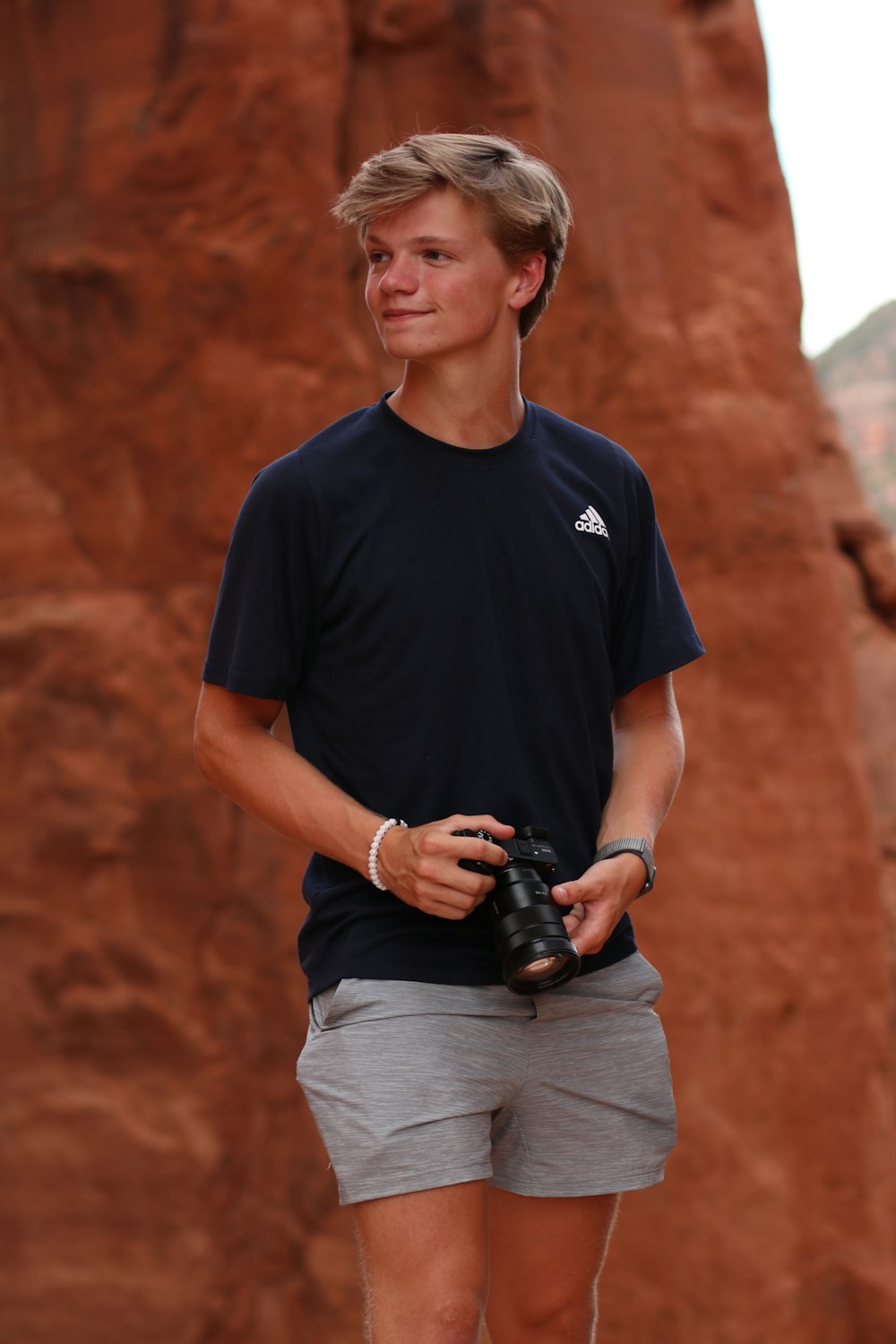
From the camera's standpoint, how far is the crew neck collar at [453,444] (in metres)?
2.19

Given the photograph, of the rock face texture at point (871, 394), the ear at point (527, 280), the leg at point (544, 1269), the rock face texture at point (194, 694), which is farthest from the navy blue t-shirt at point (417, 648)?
the rock face texture at point (871, 394)

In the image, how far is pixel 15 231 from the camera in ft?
16.5

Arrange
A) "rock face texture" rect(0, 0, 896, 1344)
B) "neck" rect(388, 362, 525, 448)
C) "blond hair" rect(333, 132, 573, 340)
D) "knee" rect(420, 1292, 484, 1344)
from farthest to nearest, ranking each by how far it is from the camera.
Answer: "rock face texture" rect(0, 0, 896, 1344) < "neck" rect(388, 362, 525, 448) < "blond hair" rect(333, 132, 573, 340) < "knee" rect(420, 1292, 484, 1344)

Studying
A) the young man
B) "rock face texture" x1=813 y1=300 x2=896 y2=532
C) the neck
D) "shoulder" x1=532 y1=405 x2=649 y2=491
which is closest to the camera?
the young man

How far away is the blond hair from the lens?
2.10 metres

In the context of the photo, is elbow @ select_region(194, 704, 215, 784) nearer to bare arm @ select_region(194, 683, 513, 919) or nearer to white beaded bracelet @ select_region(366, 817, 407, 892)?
bare arm @ select_region(194, 683, 513, 919)

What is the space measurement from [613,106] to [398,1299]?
4.09 m

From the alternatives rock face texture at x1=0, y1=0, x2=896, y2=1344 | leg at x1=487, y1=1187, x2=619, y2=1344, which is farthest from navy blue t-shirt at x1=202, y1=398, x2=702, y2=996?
rock face texture at x1=0, y1=0, x2=896, y2=1344

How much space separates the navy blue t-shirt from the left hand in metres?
0.07

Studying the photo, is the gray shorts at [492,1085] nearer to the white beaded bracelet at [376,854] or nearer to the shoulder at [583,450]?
the white beaded bracelet at [376,854]

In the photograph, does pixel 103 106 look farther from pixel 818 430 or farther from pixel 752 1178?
pixel 752 1178

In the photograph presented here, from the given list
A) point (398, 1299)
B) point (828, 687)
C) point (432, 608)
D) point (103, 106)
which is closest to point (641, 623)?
point (432, 608)

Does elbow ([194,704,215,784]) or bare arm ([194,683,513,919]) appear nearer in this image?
bare arm ([194,683,513,919])

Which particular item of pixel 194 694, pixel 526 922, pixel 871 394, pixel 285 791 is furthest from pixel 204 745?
pixel 871 394
